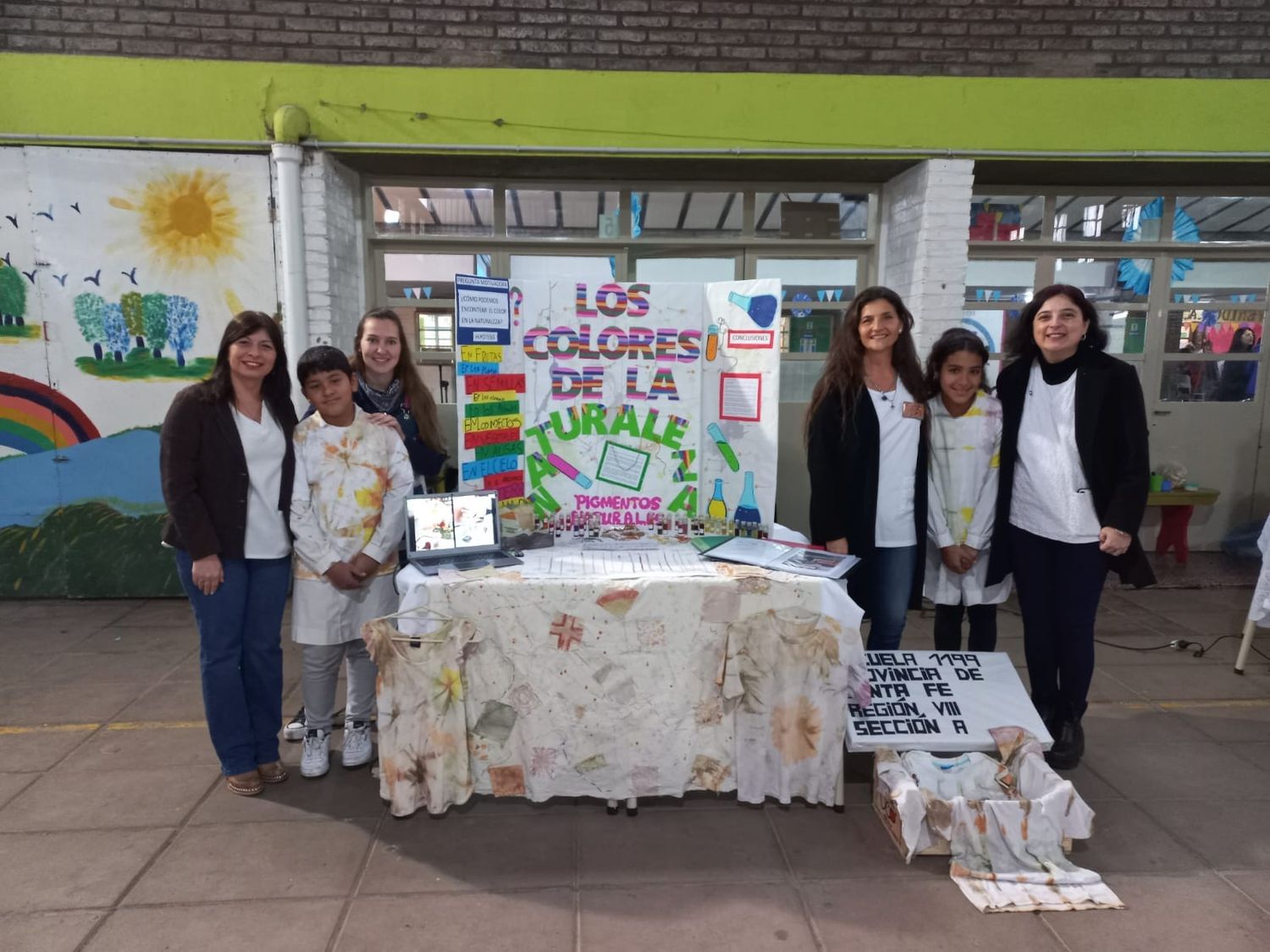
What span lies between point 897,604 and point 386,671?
197cm

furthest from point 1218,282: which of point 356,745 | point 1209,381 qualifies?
point 356,745

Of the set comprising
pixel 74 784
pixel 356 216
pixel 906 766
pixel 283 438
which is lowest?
pixel 74 784

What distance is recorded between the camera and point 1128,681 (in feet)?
13.2

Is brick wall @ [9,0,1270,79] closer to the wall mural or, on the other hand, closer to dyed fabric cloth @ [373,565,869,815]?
the wall mural

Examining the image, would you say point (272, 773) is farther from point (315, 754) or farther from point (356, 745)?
point (356, 745)

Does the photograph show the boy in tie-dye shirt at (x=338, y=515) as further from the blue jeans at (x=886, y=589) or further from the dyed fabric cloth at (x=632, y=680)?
the blue jeans at (x=886, y=589)

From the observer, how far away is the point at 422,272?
567 centimetres

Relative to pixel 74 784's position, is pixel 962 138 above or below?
above

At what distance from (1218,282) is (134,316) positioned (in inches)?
311

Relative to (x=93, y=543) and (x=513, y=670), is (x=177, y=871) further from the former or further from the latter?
(x=93, y=543)

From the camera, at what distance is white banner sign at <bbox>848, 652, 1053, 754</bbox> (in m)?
2.88

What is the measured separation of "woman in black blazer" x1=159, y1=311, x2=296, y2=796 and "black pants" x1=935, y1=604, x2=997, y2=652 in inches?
107

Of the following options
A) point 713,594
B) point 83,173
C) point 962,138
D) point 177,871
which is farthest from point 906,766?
point 83,173

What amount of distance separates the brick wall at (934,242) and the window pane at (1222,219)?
207 cm
